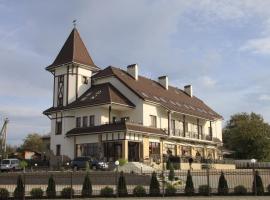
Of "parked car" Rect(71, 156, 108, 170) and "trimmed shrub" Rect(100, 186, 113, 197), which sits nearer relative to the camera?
"trimmed shrub" Rect(100, 186, 113, 197)

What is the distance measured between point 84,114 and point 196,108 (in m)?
19.9

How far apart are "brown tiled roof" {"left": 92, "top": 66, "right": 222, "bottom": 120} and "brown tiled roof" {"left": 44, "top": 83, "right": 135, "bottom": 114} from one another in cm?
149

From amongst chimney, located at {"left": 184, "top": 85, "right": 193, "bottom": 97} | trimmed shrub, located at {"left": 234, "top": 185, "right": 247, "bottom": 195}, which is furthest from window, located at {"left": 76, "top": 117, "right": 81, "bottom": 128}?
trimmed shrub, located at {"left": 234, "top": 185, "right": 247, "bottom": 195}

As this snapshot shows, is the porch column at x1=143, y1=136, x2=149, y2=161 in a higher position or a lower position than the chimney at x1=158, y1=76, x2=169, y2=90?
lower

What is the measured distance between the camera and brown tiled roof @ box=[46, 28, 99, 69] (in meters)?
53.4

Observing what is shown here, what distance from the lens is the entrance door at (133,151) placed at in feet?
154

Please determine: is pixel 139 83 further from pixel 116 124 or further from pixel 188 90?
pixel 188 90

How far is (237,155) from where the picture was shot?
70750mm

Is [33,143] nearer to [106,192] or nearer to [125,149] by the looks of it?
[125,149]

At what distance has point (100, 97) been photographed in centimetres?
4966

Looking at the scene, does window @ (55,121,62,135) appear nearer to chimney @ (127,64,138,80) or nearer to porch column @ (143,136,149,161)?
porch column @ (143,136,149,161)

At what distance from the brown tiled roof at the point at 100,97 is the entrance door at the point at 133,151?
16.3 ft

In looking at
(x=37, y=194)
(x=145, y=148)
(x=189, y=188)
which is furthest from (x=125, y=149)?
(x=189, y=188)

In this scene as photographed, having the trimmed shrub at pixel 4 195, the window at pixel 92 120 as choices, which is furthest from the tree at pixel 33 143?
the trimmed shrub at pixel 4 195
